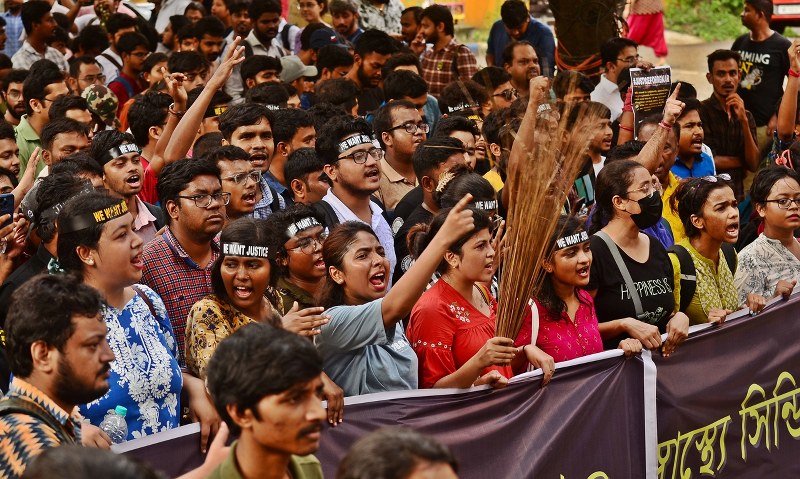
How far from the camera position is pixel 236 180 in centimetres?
682

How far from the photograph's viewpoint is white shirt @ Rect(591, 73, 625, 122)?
1141 cm

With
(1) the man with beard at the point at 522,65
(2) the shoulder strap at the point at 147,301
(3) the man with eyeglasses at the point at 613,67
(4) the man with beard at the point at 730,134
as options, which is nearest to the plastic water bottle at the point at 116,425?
(2) the shoulder strap at the point at 147,301

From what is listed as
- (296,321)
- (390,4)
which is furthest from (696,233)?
(390,4)

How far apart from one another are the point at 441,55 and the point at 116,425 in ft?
28.5

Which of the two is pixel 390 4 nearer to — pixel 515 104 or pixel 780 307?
pixel 515 104

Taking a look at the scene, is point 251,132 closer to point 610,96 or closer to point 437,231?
point 437,231

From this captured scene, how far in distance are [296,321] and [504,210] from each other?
124 inches

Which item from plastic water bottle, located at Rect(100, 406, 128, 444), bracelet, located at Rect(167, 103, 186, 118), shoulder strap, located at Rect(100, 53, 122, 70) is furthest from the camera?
shoulder strap, located at Rect(100, 53, 122, 70)

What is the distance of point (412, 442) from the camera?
3121 mm

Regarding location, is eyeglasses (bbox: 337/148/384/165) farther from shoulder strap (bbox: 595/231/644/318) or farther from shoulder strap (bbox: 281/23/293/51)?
shoulder strap (bbox: 281/23/293/51)

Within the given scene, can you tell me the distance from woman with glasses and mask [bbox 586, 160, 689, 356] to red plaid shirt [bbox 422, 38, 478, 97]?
19.2 ft

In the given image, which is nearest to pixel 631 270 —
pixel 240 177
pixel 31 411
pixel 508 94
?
pixel 240 177

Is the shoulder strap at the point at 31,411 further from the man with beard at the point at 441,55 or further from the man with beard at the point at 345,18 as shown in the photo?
the man with beard at the point at 345,18

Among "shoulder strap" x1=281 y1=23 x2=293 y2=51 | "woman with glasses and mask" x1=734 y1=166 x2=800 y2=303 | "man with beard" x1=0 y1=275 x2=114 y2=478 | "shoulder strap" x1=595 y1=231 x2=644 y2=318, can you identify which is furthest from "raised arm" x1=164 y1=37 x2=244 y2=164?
"shoulder strap" x1=281 y1=23 x2=293 y2=51
